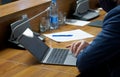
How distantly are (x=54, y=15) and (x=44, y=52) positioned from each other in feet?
2.48

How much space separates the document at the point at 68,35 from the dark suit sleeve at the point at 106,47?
652 millimetres

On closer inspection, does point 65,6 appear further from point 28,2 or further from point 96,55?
point 96,55

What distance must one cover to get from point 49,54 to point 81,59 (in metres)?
0.37

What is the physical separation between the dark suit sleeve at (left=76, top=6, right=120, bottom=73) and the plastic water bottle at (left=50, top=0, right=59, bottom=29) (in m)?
0.98

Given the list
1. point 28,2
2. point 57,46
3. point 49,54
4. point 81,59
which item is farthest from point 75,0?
point 81,59

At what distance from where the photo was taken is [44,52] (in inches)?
69.2

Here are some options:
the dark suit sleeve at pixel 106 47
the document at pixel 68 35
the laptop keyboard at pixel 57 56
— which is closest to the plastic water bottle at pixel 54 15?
the document at pixel 68 35

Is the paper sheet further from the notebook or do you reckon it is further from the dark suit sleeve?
the dark suit sleeve

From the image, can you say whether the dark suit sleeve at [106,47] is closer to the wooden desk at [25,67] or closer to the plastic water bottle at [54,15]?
the wooden desk at [25,67]

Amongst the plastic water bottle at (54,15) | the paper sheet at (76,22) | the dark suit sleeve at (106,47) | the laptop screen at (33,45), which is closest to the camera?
the dark suit sleeve at (106,47)

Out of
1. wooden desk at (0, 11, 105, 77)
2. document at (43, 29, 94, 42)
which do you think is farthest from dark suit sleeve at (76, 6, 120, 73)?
document at (43, 29, 94, 42)

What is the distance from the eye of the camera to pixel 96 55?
4.43 feet

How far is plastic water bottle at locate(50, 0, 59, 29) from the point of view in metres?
2.39

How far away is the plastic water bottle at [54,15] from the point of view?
94.0 inches
